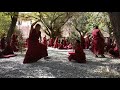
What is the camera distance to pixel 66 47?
68.3 feet

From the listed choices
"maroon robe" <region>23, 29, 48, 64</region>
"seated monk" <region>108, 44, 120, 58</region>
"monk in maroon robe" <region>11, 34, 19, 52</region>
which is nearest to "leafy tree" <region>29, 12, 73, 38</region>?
"monk in maroon robe" <region>11, 34, 19, 52</region>

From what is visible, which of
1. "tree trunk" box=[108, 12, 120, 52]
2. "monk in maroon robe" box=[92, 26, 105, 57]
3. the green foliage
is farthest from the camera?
the green foliage

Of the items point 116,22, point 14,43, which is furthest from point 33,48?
point 14,43

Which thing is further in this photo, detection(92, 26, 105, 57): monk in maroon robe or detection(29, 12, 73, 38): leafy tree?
detection(29, 12, 73, 38): leafy tree

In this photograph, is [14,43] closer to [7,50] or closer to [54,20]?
[7,50]

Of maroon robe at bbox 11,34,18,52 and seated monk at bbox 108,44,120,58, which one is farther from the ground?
maroon robe at bbox 11,34,18,52

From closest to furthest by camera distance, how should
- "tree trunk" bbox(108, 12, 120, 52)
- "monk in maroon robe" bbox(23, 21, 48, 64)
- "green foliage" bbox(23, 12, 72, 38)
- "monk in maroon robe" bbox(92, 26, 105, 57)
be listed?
"tree trunk" bbox(108, 12, 120, 52)
"monk in maroon robe" bbox(23, 21, 48, 64)
"monk in maroon robe" bbox(92, 26, 105, 57)
"green foliage" bbox(23, 12, 72, 38)

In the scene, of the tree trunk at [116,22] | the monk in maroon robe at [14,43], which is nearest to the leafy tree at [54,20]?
the monk in maroon robe at [14,43]

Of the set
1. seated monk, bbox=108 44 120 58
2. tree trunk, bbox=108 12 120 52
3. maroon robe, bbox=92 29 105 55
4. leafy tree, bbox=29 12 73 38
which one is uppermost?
leafy tree, bbox=29 12 73 38

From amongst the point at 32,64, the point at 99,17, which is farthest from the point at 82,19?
the point at 32,64

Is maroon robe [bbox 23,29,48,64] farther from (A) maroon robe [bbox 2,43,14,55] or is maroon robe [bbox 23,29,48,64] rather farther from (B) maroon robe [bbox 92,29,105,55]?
(A) maroon robe [bbox 2,43,14,55]
